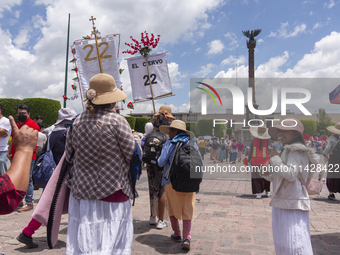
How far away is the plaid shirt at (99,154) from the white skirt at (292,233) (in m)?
1.48

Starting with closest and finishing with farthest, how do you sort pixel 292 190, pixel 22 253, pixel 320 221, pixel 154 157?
pixel 292 190
pixel 22 253
pixel 154 157
pixel 320 221

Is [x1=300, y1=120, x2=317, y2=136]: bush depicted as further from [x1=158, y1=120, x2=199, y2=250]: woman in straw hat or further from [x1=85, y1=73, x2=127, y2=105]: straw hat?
[x1=85, y1=73, x2=127, y2=105]: straw hat

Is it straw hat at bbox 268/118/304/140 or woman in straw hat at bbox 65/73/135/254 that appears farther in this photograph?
straw hat at bbox 268/118/304/140

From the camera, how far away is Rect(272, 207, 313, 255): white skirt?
2576 mm

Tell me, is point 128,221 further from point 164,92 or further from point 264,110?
point 164,92

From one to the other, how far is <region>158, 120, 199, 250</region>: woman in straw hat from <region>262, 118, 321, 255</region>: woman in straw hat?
46.8 inches

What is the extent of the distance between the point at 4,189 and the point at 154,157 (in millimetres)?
3019

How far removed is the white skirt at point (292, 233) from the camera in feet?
8.45

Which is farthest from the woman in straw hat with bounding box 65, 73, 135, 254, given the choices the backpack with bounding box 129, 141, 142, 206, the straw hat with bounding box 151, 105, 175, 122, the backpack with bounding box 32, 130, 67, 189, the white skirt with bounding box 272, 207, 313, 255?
the straw hat with bounding box 151, 105, 175, 122

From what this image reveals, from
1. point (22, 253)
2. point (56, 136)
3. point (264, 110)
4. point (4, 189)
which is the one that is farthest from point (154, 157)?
point (4, 189)

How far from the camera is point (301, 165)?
8.76ft

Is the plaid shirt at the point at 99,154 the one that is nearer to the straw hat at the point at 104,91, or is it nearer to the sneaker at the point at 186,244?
the straw hat at the point at 104,91

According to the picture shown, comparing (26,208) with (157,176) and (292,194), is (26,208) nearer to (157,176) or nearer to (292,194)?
(157,176)

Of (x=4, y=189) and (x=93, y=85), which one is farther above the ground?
(x=93, y=85)
